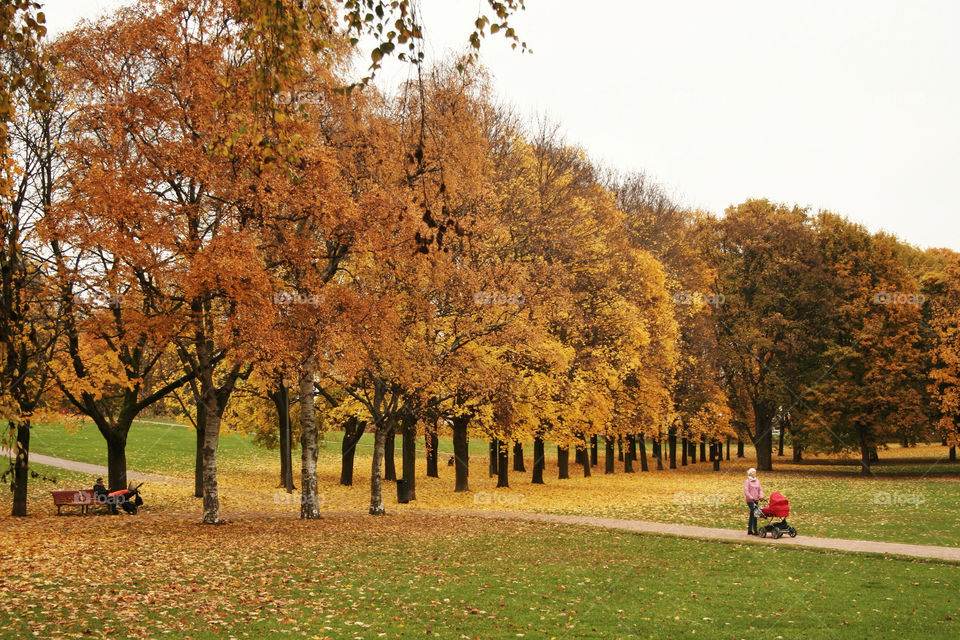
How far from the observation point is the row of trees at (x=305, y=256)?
15938 mm

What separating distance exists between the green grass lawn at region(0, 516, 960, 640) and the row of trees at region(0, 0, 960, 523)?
2.52 m

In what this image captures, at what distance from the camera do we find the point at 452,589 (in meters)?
12.1

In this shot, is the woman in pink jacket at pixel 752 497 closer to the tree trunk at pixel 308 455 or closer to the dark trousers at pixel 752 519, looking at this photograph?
the dark trousers at pixel 752 519

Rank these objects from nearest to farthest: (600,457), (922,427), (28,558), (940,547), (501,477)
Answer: (28,558) → (940,547) → (501,477) → (922,427) → (600,457)

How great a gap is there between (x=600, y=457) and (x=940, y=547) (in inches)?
2033

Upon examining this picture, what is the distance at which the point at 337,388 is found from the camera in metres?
31.5

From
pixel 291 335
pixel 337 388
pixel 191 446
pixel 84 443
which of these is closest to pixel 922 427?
pixel 337 388

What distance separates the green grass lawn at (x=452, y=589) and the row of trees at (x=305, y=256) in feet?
8.27

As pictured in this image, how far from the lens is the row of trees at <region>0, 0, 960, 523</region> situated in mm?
15938

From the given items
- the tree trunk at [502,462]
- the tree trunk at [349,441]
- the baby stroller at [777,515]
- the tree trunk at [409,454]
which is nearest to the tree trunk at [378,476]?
the tree trunk at [409,454]

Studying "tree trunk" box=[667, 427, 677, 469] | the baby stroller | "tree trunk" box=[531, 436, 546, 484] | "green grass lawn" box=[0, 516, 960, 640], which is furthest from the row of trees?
"tree trunk" box=[667, 427, 677, 469]

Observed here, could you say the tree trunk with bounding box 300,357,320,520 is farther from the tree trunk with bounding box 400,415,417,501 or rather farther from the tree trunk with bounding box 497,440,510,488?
the tree trunk with bounding box 497,440,510,488

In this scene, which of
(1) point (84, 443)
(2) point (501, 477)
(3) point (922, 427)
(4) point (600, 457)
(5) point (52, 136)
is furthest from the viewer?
(4) point (600, 457)

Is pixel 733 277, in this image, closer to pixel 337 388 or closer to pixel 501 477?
pixel 501 477
